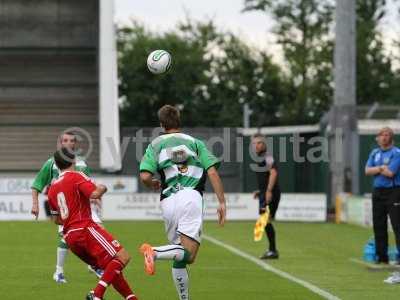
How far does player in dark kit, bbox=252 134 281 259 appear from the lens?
18312 mm

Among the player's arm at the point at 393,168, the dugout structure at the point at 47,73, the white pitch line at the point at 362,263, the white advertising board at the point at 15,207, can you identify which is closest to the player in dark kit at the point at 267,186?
the white pitch line at the point at 362,263

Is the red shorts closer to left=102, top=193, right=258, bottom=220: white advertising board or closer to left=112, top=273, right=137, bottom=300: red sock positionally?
left=112, top=273, right=137, bottom=300: red sock

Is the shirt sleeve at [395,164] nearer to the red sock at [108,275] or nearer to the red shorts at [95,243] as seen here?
the red shorts at [95,243]

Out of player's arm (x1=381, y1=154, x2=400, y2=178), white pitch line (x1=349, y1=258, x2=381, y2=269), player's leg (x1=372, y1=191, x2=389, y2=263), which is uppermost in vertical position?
player's arm (x1=381, y1=154, x2=400, y2=178)

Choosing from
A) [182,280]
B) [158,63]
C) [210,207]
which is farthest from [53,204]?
[210,207]

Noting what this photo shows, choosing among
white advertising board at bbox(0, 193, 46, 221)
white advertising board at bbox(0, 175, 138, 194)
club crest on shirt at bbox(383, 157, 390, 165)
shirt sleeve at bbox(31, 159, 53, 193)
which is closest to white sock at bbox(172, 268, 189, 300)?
shirt sleeve at bbox(31, 159, 53, 193)

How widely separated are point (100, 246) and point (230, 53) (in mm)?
55151

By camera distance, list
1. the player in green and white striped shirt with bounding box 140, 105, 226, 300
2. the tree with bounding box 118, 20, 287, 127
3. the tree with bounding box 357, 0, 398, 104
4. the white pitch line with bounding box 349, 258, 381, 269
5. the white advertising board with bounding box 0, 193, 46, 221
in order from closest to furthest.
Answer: the player in green and white striped shirt with bounding box 140, 105, 226, 300 → the white pitch line with bounding box 349, 258, 381, 269 → the white advertising board with bounding box 0, 193, 46, 221 → the tree with bounding box 118, 20, 287, 127 → the tree with bounding box 357, 0, 398, 104

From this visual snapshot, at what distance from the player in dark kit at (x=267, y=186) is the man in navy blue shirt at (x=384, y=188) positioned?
7.19 ft

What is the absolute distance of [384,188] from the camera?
16359 millimetres

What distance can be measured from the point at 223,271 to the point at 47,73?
2811cm

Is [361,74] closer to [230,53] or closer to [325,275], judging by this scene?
[230,53]

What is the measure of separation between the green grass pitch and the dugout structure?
49.7 ft

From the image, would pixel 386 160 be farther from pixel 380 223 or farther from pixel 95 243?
pixel 95 243
